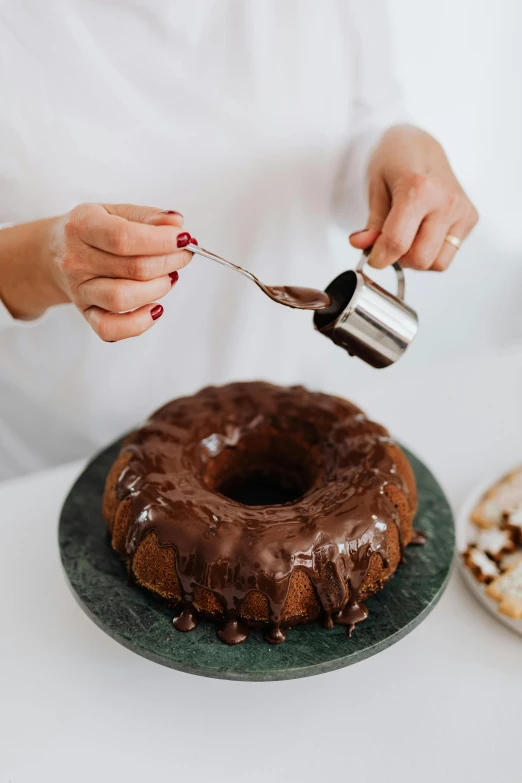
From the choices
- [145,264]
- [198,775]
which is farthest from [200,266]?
[198,775]

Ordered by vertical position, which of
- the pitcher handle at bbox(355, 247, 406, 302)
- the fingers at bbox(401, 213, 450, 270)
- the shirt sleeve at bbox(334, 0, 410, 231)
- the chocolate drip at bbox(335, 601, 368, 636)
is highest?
the shirt sleeve at bbox(334, 0, 410, 231)

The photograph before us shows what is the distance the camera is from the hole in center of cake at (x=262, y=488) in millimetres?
1270

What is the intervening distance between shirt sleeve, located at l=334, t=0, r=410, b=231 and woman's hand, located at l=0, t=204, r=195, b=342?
0.77 m

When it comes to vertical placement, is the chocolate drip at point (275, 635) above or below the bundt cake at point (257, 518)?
below

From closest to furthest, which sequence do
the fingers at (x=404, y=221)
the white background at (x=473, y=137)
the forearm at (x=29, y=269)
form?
1. the forearm at (x=29, y=269)
2. the fingers at (x=404, y=221)
3. the white background at (x=473, y=137)

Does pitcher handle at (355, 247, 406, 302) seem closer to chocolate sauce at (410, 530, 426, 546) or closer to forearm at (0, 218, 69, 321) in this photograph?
chocolate sauce at (410, 530, 426, 546)

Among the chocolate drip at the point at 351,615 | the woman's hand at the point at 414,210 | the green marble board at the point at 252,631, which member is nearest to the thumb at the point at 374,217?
the woman's hand at the point at 414,210

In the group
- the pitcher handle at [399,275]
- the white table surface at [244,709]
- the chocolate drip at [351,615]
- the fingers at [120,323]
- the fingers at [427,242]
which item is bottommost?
the white table surface at [244,709]

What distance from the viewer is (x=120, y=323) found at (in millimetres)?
949

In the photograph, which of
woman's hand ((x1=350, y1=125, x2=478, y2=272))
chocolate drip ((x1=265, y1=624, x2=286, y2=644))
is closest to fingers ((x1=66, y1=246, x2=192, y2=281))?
woman's hand ((x1=350, y1=125, x2=478, y2=272))

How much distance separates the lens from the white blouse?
51.6 inches

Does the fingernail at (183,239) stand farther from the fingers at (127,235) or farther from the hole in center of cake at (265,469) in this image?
the hole in center of cake at (265,469)

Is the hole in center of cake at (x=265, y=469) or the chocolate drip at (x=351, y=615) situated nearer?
the chocolate drip at (x=351, y=615)

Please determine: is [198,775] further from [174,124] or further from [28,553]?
[174,124]
